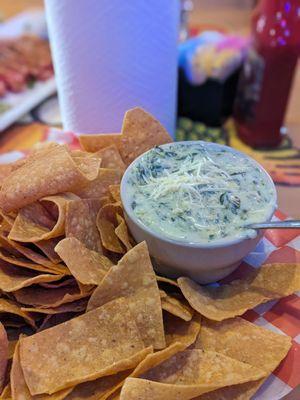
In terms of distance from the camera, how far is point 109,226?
1.06 metres

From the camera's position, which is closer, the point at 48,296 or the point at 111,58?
the point at 48,296

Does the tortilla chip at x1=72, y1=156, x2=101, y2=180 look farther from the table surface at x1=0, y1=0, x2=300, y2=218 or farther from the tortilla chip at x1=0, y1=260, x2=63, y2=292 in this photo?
the table surface at x1=0, y1=0, x2=300, y2=218

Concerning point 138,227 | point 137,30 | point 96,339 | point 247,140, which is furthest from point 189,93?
point 96,339

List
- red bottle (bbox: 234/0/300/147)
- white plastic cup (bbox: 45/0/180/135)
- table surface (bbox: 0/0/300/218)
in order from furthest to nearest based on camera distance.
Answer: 1. table surface (bbox: 0/0/300/218)
2. red bottle (bbox: 234/0/300/147)
3. white plastic cup (bbox: 45/0/180/135)

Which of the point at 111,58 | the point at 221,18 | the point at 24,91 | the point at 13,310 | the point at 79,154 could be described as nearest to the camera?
the point at 13,310

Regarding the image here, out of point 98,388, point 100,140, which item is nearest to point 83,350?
point 98,388

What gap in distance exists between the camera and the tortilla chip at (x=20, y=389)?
83cm

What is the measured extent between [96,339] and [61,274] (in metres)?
0.15

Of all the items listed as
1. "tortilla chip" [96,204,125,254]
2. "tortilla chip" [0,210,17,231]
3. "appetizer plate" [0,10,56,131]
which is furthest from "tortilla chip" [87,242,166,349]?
"appetizer plate" [0,10,56,131]

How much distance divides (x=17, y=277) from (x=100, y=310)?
202mm

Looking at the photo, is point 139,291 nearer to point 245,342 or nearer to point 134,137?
point 245,342

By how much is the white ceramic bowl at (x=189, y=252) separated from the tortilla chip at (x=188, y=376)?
0.16 m

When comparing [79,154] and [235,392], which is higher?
[79,154]

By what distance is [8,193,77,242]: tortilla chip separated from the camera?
0.95m
